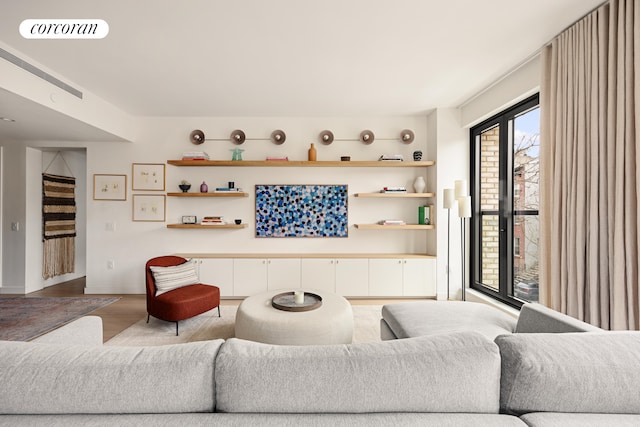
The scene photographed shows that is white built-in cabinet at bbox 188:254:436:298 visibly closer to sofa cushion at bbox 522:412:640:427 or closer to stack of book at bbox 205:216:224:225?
stack of book at bbox 205:216:224:225

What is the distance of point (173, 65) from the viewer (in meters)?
2.92

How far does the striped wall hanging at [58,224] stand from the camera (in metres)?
4.74

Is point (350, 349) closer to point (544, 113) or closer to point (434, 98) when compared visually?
point (544, 113)

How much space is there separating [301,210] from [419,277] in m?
1.96

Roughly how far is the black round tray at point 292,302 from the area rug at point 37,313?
7.96ft

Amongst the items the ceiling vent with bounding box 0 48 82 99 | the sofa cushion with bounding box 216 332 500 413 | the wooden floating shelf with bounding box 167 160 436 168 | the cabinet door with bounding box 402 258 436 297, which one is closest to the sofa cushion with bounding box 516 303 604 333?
the sofa cushion with bounding box 216 332 500 413

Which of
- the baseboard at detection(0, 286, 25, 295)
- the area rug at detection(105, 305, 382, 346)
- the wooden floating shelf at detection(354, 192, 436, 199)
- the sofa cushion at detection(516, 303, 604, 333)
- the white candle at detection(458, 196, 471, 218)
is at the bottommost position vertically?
the area rug at detection(105, 305, 382, 346)

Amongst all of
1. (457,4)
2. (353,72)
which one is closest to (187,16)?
(353,72)

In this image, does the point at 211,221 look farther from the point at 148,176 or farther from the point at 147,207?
the point at 148,176

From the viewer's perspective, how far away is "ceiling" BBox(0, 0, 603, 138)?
2.11 meters

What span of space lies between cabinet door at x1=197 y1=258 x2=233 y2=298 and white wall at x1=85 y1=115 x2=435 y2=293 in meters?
Result: 0.38

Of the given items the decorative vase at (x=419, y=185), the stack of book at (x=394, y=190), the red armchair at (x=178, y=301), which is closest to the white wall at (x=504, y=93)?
the decorative vase at (x=419, y=185)

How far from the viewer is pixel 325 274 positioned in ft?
13.8

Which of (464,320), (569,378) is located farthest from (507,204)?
(569,378)
